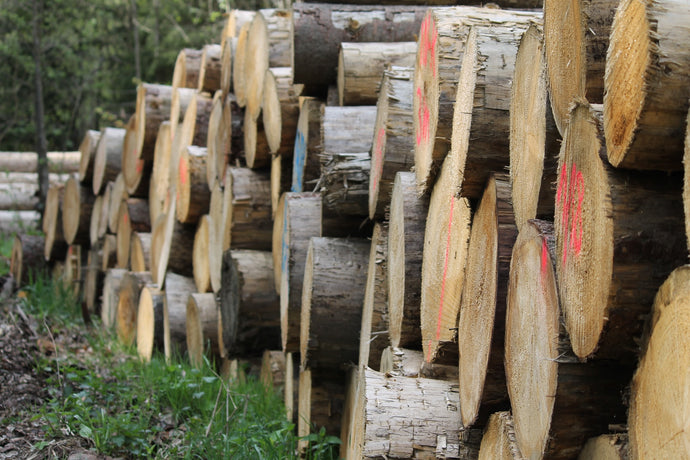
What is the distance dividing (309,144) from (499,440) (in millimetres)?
2143

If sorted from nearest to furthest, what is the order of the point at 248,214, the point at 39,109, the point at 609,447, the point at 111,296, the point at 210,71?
the point at 609,447, the point at 248,214, the point at 210,71, the point at 111,296, the point at 39,109

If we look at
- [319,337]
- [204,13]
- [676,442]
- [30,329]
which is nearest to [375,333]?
[319,337]

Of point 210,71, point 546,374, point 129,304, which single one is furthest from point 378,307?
point 129,304

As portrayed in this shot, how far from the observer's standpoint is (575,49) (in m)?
1.76

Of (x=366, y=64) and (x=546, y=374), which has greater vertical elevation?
(x=366, y=64)

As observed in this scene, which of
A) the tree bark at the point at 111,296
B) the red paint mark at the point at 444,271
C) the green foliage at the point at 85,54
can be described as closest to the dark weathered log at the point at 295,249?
the red paint mark at the point at 444,271

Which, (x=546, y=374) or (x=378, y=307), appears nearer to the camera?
(x=546, y=374)

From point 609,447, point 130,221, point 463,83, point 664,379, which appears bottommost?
point 130,221

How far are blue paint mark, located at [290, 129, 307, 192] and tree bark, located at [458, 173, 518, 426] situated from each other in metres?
1.76

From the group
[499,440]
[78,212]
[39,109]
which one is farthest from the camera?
[39,109]

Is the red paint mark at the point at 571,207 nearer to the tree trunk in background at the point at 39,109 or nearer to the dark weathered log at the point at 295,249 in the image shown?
the dark weathered log at the point at 295,249

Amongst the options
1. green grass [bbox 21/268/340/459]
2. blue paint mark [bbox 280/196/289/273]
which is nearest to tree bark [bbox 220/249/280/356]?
green grass [bbox 21/268/340/459]

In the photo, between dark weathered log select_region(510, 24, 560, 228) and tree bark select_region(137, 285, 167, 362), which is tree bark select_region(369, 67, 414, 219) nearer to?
dark weathered log select_region(510, 24, 560, 228)

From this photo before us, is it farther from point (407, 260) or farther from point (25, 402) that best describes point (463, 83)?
point (25, 402)
